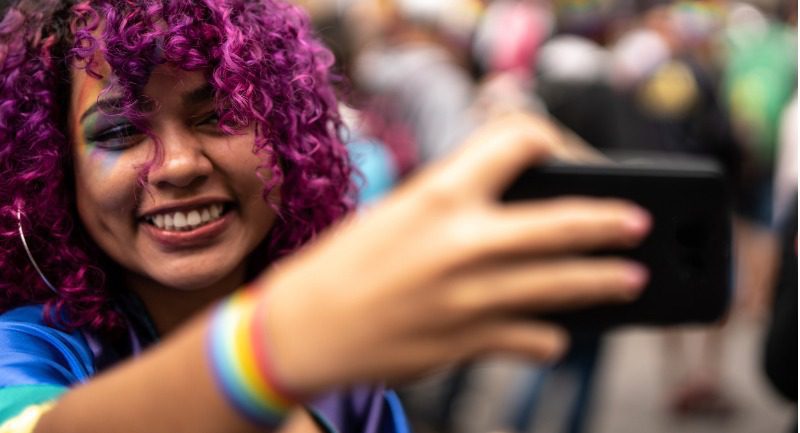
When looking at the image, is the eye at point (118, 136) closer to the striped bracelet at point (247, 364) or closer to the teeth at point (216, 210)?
the teeth at point (216, 210)

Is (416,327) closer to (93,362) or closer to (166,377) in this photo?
(166,377)

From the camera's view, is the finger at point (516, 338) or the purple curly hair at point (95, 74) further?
the purple curly hair at point (95, 74)

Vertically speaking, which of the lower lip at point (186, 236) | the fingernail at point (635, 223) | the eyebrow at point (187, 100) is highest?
the fingernail at point (635, 223)

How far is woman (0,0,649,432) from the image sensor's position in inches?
23.8

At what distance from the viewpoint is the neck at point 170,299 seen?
1.15m

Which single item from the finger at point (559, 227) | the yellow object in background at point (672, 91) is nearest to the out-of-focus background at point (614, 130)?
the yellow object in background at point (672, 91)

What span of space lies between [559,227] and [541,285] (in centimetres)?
4

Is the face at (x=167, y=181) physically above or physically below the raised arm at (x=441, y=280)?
below

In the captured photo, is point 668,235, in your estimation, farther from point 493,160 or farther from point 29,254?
point 29,254

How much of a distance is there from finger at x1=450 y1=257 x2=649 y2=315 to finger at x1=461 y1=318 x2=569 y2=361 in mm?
16

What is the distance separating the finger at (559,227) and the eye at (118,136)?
1.85ft

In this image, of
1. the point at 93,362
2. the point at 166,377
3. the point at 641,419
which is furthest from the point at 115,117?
the point at 641,419

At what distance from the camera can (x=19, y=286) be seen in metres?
1.10

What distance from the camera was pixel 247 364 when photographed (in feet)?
2.04
